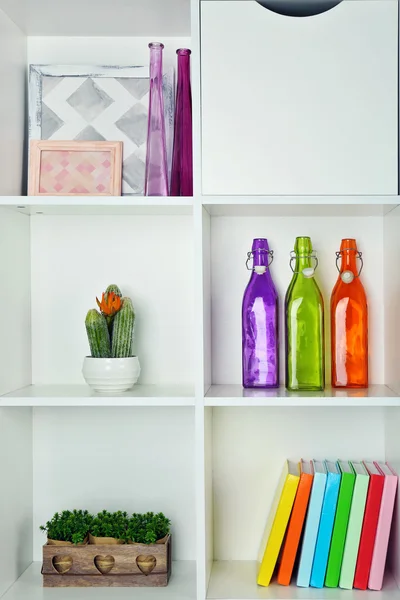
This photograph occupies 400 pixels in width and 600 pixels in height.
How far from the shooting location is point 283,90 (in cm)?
146

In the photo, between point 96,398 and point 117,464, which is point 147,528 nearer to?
point 117,464

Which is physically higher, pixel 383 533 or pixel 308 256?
pixel 308 256

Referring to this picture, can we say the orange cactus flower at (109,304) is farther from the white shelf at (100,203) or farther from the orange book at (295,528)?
the orange book at (295,528)

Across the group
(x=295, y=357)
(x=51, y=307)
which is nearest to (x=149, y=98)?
(x=51, y=307)

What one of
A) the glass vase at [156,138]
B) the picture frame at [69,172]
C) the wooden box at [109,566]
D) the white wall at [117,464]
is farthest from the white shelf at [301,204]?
the wooden box at [109,566]

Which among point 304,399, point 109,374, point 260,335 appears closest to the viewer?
point 304,399

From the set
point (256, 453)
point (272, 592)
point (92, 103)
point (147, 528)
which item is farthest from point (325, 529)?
point (92, 103)

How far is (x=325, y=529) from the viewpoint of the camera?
1513 mm

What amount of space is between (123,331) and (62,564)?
522 mm

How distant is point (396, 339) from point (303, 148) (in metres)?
0.46

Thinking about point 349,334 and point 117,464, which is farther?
point 117,464

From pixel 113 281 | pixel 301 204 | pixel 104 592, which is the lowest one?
pixel 104 592

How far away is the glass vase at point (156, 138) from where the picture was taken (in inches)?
62.3

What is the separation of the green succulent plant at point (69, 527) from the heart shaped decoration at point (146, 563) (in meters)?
0.13
